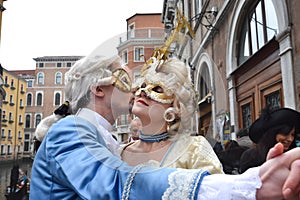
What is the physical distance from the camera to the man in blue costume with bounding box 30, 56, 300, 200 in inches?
25.7

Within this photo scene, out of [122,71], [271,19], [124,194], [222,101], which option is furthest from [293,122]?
[271,19]

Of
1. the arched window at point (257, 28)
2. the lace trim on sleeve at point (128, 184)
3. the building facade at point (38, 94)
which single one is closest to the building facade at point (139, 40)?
the lace trim on sleeve at point (128, 184)

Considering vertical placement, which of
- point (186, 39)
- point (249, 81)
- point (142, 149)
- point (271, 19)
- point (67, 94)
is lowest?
point (142, 149)

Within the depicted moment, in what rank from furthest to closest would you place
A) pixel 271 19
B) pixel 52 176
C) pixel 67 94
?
pixel 271 19, pixel 67 94, pixel 52 176

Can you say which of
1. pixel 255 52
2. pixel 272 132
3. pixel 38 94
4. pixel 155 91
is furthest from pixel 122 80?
pixel 38 94

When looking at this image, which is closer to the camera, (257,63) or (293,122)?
(293,122)

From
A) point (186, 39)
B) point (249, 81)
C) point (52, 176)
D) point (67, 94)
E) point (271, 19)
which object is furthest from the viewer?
point (249, 81)

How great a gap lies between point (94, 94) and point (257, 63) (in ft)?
12.9

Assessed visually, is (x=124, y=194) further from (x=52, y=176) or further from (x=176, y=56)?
(x=176, y=56)

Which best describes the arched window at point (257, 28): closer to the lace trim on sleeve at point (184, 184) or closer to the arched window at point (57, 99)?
the lace trim on sleeve at point (184, 184)

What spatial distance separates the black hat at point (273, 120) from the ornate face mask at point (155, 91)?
0.99 metres

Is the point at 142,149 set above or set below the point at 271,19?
below

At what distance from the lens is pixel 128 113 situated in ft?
3.84

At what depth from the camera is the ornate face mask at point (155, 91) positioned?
3.81 feet
